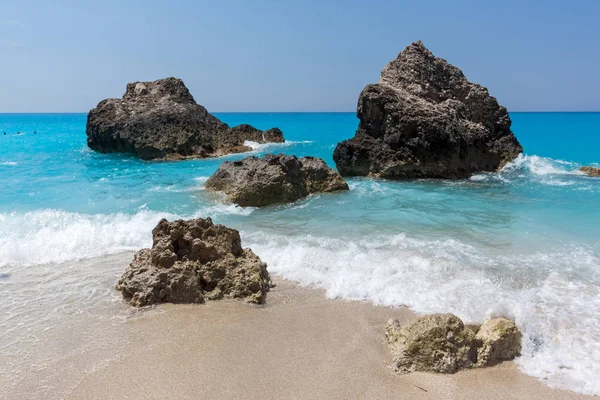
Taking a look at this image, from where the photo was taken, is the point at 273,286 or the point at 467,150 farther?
the point at 467,150

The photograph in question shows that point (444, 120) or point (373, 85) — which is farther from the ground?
point (373, 85)

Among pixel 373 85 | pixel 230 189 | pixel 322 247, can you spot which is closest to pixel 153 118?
pixel 373 85

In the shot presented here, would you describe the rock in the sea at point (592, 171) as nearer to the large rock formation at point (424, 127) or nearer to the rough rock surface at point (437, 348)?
the large rock formation at point (424, 127)

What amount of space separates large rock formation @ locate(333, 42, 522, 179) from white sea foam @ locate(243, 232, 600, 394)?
8883 millimetres

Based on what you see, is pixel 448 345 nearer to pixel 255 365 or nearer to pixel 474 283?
pixel 255 365

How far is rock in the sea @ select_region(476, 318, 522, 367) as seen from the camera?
4.33 m

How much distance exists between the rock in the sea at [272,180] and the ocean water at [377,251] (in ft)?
1.51

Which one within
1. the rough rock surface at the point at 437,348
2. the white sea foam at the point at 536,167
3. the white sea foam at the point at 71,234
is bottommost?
the white sea foam at the point at 71,234

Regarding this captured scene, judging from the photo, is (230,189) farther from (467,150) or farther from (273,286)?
(467,150)

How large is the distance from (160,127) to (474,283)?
2493 centimetres

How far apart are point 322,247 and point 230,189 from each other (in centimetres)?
524

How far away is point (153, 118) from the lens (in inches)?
1133

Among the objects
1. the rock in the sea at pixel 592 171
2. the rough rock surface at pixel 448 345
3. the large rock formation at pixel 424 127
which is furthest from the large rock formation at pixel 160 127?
the rough rock surface at pixel 448 345

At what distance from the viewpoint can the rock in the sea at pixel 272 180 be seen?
38.9 ft
